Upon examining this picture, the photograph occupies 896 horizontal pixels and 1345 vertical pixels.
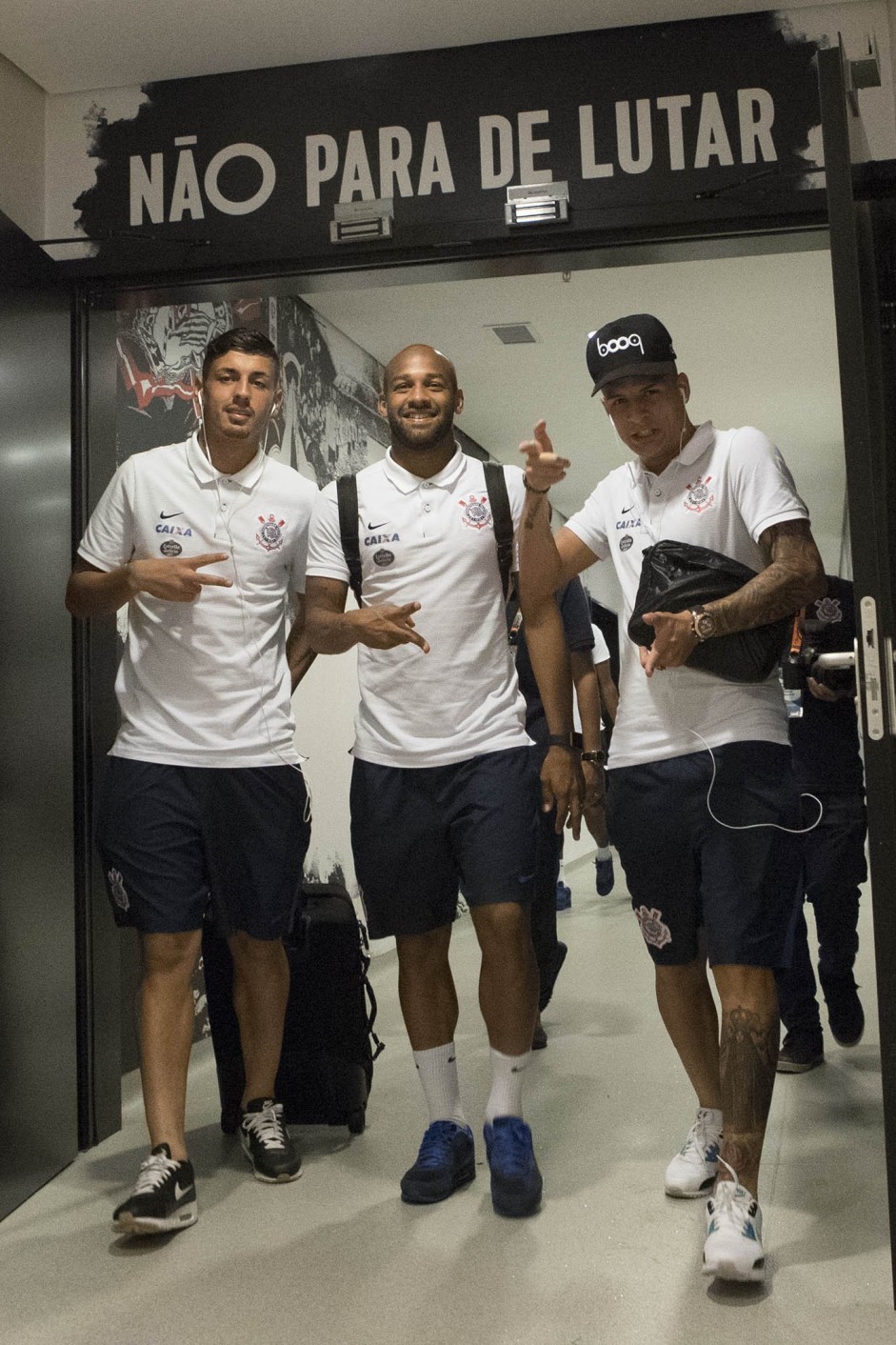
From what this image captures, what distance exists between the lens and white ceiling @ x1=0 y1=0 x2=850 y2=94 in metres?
2.81

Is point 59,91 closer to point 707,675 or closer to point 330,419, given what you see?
point 707,675

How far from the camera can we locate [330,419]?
5758mm

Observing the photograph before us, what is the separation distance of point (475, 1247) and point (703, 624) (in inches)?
47.8

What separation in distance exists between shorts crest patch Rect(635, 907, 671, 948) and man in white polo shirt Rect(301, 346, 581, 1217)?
0.82ft

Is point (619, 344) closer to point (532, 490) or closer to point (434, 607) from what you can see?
point (532, 490)

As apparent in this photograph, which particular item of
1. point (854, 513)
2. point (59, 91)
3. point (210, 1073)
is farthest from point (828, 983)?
point (59, 91)

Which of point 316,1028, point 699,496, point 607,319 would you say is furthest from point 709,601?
point 607,319

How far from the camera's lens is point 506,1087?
254cm

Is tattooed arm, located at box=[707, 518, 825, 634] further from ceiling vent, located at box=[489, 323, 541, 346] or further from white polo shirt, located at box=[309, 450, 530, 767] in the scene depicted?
ceiling vent, located at box=[489, 323, 541, 346]

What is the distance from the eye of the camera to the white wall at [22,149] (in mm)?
2961

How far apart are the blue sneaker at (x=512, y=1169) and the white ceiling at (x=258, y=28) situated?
95.3 inches

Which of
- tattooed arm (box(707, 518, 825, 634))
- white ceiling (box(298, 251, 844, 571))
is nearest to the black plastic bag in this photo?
tattooed arm (box(707, 518, 825, 634))

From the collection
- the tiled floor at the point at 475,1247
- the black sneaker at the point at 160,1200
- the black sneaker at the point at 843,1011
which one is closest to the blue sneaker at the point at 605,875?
the black sneaker at the point at 843,1011

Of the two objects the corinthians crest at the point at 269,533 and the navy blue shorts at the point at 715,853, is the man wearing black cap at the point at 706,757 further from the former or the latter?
the corinthians crest at the point at 269,533
